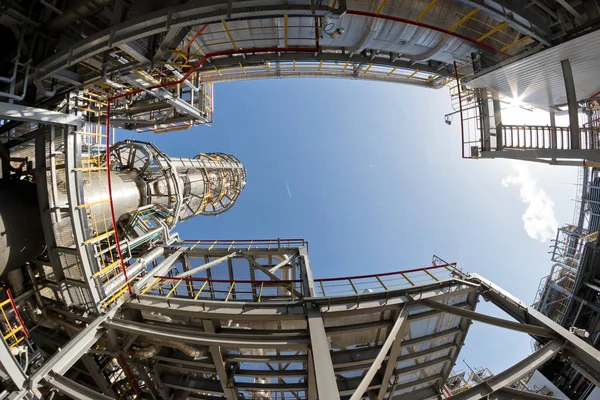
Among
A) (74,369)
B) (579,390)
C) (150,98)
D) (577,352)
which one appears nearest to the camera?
(577,352)

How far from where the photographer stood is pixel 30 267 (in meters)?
6.85

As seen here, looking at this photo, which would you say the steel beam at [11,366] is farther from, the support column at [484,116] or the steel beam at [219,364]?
the support column at [484,116]

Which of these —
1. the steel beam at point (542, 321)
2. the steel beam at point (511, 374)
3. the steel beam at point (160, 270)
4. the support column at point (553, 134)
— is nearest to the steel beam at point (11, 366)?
the steel beam at point (160, 270)

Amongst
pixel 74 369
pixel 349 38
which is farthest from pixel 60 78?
pixel 74 369

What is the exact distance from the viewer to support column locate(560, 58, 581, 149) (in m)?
6.53

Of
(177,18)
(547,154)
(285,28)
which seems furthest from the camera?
(547,154)

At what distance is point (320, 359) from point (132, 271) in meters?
6.41

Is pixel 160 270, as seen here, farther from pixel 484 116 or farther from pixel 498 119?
pixel 498 119

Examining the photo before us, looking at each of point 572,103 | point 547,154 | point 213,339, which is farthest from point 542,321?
point 213,339

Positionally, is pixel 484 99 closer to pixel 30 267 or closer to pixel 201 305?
pixel 201 305

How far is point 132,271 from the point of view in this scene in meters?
7.87

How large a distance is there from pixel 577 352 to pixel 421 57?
9445 millimetres

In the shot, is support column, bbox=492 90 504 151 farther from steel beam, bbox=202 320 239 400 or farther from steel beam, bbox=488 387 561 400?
steel beam, bbox=202 320 239 400

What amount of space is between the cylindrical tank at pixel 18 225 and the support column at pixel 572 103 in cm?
1375
